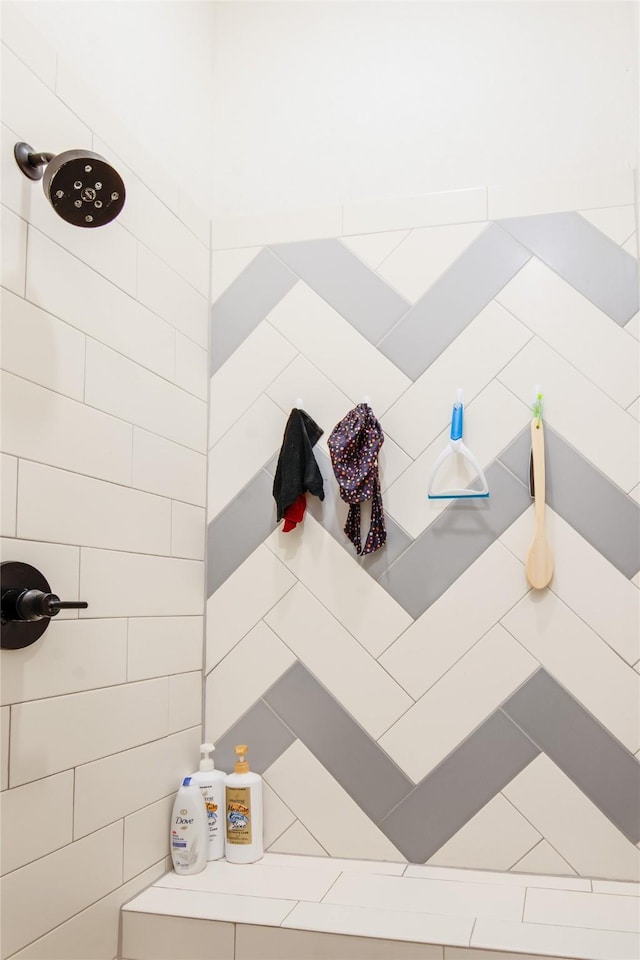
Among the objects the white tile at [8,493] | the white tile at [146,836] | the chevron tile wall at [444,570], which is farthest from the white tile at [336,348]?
the white tile at [146,836]

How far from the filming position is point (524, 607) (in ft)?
6.05

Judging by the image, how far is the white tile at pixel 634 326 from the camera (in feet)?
6.05

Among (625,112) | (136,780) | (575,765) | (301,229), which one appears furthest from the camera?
(301,229)

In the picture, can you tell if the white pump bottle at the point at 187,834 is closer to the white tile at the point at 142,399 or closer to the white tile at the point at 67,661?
the white tile at the point at 67,661

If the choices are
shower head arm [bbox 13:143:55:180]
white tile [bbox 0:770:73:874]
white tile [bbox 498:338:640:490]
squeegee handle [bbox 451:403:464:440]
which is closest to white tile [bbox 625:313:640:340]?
white tile [bbox 498:338:640:490]

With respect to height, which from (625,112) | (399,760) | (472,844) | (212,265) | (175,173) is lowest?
(472,844)

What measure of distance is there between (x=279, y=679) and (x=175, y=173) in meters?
1.24

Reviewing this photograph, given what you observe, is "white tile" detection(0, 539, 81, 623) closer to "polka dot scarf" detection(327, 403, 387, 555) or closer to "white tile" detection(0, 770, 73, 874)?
"white tile" detection(0, 770, 73, 874)

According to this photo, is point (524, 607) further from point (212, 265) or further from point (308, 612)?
point (212, 265)

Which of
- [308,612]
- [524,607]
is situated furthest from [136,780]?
[524,607]

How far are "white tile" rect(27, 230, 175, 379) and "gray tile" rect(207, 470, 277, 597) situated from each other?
356 millimetres

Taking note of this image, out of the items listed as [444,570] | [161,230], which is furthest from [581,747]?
[161,230]

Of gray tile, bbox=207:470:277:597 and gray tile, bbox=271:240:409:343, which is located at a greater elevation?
gray tile, bbox=271:240:409:343

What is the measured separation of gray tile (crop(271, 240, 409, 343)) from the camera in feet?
6.56
